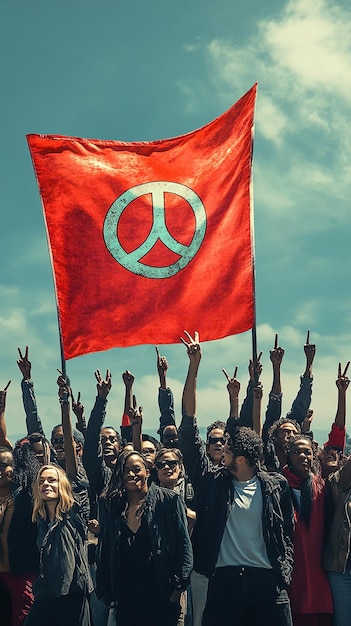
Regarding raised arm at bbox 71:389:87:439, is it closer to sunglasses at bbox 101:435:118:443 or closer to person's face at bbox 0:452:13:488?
sunglasses at bbox 101:435:118:443

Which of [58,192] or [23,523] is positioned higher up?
[58,192]

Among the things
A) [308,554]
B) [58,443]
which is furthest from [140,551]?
[58,443]

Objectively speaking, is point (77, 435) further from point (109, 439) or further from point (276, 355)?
point (276, 355)

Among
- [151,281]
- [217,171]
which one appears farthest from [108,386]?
[217,171]

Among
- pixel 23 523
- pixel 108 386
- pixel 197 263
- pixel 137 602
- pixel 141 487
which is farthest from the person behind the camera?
pixel 197 263

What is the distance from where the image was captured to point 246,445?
5785 mm

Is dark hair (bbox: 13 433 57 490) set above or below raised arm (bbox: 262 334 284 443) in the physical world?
below

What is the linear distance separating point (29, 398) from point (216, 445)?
2.47 m

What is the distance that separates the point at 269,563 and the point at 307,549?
90 cm

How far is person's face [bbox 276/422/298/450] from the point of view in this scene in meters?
7.63

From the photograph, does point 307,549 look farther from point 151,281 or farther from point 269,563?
point 151,281

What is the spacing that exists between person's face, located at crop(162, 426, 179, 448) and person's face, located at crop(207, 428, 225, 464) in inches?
17.2

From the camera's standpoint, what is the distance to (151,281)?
8.23 metres

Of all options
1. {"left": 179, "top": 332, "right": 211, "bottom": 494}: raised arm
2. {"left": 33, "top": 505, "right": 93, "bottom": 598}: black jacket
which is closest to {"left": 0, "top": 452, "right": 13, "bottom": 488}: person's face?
{"left": 33, "top": 505, "right": 93, "bottom": 598}: black jacket
